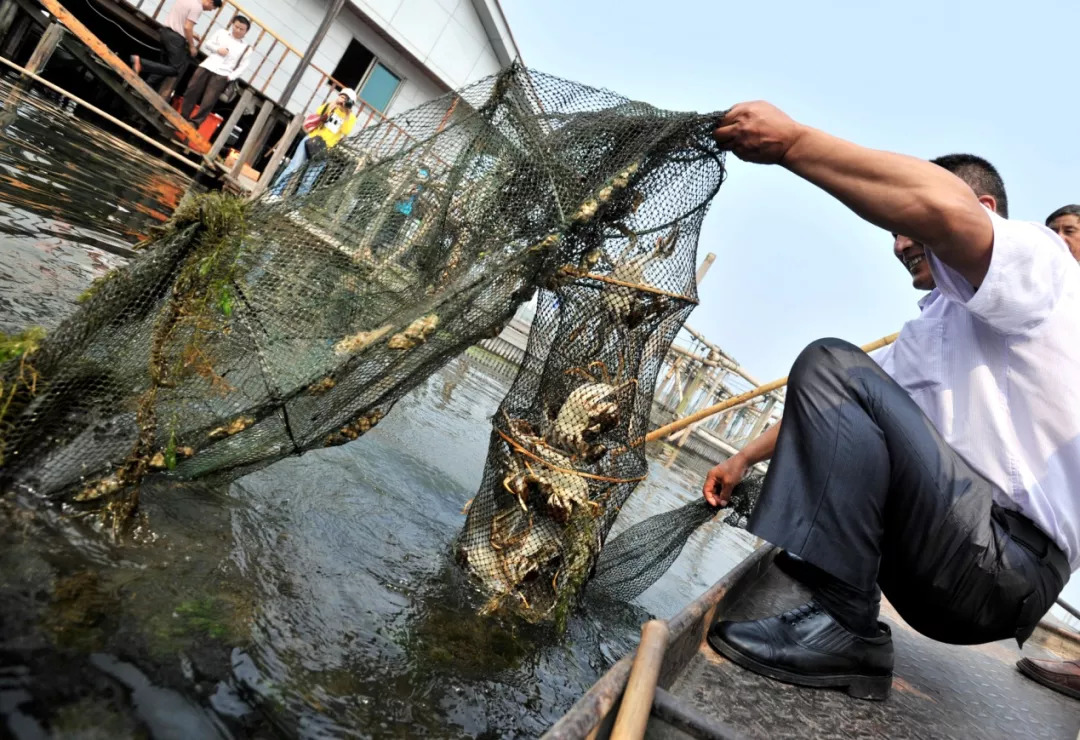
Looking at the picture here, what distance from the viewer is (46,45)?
11.9m

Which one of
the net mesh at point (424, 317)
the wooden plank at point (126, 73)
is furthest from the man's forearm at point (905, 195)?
the wooden plank at point (126, 73)

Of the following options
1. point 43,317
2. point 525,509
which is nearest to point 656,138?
point 525,509

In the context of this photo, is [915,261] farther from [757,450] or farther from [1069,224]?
[1069,224]

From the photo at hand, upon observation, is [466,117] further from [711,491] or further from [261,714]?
[261,714]

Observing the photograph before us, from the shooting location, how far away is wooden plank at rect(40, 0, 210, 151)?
11.5 m

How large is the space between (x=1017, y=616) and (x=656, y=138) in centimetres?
213

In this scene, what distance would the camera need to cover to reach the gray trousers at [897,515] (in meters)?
2.34

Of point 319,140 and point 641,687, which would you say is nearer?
point 641,687

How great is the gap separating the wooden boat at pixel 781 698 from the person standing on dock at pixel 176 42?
13.8 m

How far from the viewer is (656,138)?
282 centimetres

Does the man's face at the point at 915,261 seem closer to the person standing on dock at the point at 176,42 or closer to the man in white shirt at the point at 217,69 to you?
the man in white shirt at the point at 217,69

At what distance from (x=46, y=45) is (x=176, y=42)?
2.04m

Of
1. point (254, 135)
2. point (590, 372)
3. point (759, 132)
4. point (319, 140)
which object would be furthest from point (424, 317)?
point (254, 135)

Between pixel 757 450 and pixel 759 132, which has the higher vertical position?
pixel 759 132
